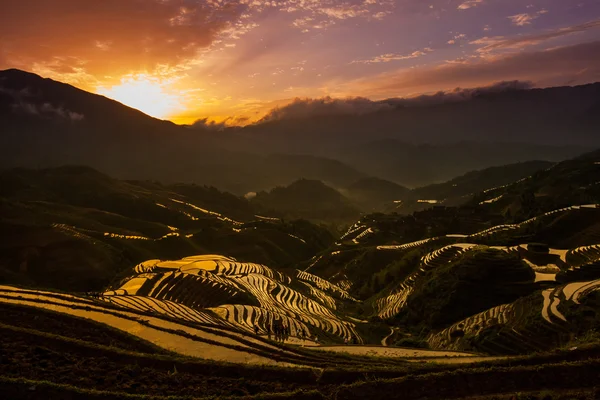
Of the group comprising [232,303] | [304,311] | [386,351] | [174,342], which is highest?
[174,342]

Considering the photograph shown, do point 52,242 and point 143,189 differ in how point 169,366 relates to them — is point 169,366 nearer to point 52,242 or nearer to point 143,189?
point 52,242

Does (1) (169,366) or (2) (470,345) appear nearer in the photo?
(1) (169,366)

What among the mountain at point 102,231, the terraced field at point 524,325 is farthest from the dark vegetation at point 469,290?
the mountain at point 102,231

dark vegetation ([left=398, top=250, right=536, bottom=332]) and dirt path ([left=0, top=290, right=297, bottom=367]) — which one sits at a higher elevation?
dirt path ([left=0, top=290, right=297, bottom=367])

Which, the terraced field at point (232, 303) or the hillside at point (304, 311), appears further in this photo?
the terraced field at point (232, 303)

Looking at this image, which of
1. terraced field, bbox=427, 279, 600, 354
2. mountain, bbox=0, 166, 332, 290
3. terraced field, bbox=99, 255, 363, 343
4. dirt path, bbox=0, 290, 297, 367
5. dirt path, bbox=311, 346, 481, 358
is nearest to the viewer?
dirt path, bbox=0, 290, 297, 367

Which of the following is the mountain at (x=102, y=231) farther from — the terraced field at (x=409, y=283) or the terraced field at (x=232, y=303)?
the terraced field at (x=409, y=283)

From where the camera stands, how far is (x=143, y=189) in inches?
7323

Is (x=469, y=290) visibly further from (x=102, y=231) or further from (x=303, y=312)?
(x=102, y=231)

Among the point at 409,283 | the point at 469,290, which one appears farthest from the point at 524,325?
the point at 409,283

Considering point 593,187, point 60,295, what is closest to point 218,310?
point 60,295

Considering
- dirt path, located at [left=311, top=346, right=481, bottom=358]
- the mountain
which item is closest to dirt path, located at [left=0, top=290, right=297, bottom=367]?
dirt path, located at [left=311, top=346, right=481, bottom=358]

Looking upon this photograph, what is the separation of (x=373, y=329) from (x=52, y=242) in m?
73.6

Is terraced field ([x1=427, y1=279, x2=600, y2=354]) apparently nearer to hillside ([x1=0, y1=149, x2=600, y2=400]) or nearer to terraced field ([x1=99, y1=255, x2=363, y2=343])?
hillside ([x1=0, y1=149, x2=600, y2=400])
